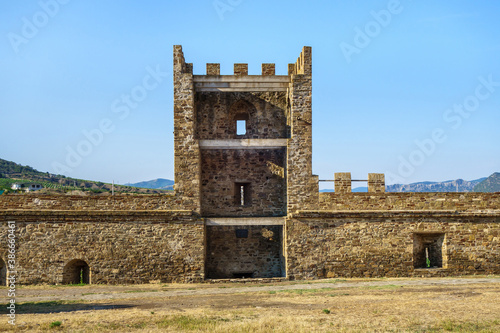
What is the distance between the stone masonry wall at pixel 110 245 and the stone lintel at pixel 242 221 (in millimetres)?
820

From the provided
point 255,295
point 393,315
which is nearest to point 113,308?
point 255,295

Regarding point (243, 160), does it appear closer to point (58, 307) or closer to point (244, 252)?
point (244, 252)

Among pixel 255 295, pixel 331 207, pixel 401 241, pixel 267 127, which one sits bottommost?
pixel 255 295

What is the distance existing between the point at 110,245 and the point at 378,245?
9406 millimetres

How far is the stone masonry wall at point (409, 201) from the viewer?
693 inches

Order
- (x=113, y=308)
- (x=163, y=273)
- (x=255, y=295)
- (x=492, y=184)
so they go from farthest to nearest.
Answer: (x=492, y=184) → (x=163, y=273) → (x=255, y=295) → (x=113, y=308)

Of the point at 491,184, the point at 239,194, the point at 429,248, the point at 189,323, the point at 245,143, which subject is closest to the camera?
the point at 189,323

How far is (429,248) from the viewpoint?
18.5 meters

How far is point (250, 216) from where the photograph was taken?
1936 centimetres

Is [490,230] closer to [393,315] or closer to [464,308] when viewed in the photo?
[464,308]

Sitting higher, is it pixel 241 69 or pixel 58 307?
pixel 241 69

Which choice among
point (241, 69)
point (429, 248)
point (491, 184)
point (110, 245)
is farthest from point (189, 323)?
point (491, 184)

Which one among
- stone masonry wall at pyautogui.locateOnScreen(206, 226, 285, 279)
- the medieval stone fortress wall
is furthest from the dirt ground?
stone masonry wall at pyautogui.locateOnScreen(206, 226, 285, 279)

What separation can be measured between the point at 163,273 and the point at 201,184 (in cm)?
396
